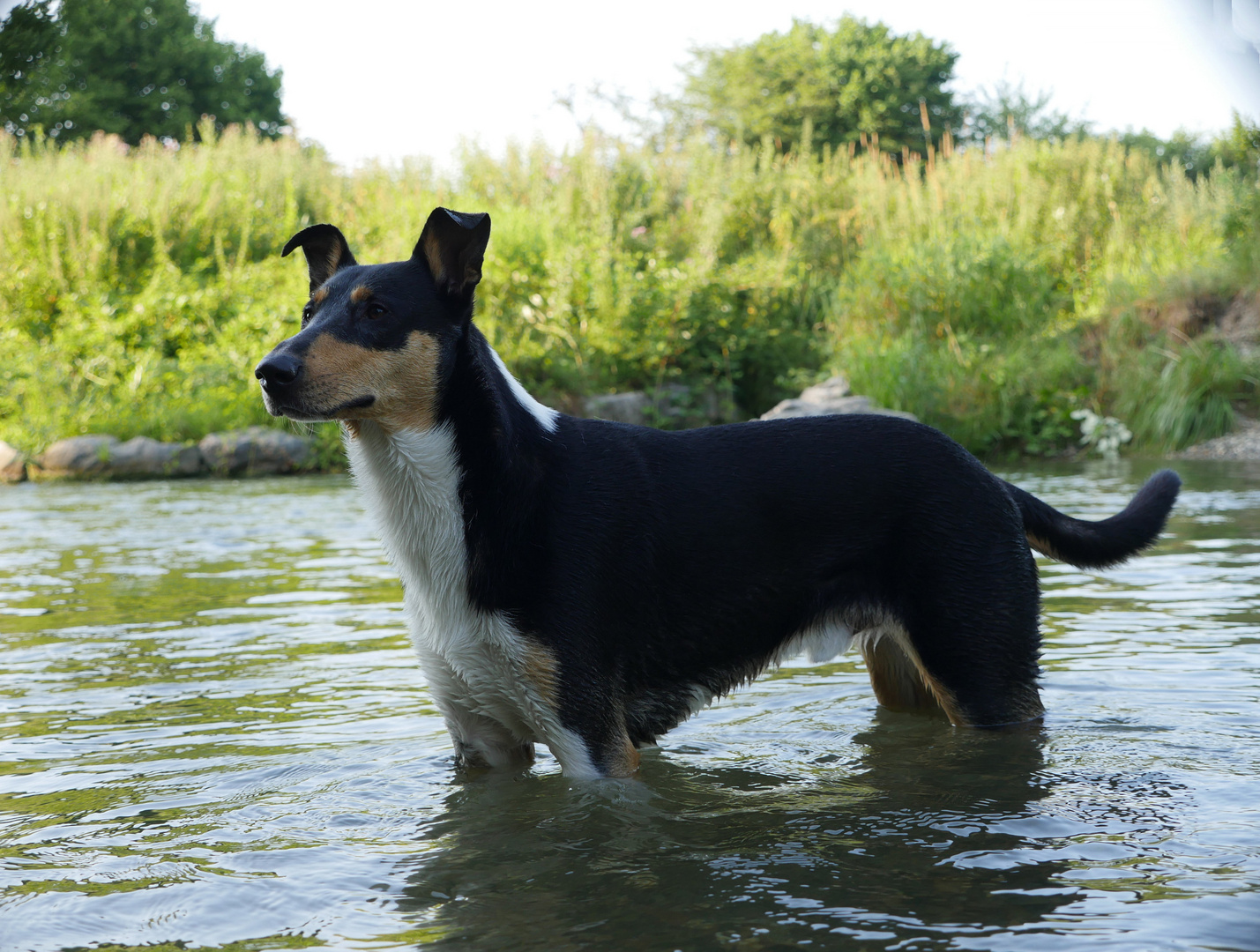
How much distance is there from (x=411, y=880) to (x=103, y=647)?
330cm

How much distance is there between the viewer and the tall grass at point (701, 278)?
43.0ft

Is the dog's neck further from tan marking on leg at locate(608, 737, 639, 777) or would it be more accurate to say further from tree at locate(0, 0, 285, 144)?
tree at locate(0, 0, 285, 144)

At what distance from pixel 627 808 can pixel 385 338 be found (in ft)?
4.84

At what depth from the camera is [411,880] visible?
2736 millimetres

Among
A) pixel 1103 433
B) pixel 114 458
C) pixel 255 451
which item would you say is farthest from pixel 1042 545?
pixel 114 458

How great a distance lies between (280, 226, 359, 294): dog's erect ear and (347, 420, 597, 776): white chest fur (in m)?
0.72

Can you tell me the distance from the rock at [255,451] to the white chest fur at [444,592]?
33.0ft

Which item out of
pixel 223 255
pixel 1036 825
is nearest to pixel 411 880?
pixel 1036 825

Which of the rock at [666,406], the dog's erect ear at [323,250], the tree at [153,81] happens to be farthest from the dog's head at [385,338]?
the tree at [153,81]

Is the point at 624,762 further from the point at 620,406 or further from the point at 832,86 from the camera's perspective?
the point at 832,86

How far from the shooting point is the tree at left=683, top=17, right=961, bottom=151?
39.0 m

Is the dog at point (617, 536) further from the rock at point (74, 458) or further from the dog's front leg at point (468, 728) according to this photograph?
the rock at point (74, 458)

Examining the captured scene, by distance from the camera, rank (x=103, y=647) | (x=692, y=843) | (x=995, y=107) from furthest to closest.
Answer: (x=995, y=107), (x=103, y=647), (x=692, y=843)

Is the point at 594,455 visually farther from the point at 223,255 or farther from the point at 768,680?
the point at 223,255
